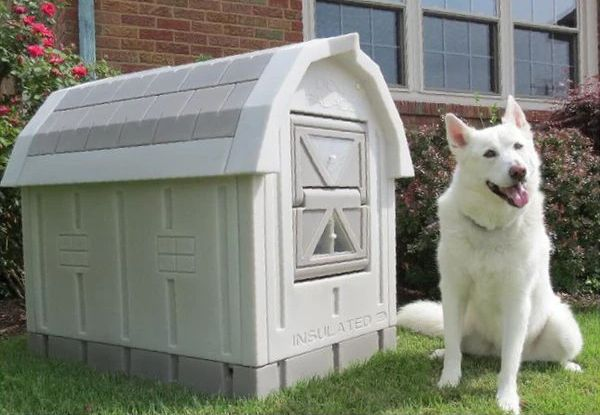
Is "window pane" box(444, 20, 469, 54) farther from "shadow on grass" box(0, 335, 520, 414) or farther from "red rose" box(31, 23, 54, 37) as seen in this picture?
"shadow on grass" box(0, 335, 520, 414)

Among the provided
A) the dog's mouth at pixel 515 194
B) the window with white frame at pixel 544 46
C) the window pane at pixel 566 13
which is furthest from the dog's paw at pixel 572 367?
the window pane at pixel 566 13

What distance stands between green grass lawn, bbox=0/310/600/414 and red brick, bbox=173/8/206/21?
12.2 ft

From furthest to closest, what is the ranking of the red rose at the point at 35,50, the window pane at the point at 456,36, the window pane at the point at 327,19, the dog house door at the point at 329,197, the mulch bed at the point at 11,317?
the window pane at the point at 456,36 < the window pane at the point at 327,19 < the mulch bed at the point at 11,317 < the red rose at the point at 35,50 < the dog house door at the point at 329,197

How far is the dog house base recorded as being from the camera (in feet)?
10.5

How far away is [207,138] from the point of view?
316cm

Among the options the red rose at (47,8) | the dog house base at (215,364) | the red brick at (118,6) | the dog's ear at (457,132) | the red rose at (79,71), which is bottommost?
the dog house base at (215,364)

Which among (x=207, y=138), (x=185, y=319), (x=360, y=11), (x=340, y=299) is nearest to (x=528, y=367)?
(x=340, y=299)

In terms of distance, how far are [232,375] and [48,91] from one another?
3.14 metres

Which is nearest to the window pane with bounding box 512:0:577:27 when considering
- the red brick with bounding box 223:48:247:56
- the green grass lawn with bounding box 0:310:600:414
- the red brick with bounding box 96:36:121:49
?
the red brick with bounding box 223:48:247:56

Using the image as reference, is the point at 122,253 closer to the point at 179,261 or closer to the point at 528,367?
the point at 179,261

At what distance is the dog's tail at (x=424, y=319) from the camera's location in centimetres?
443

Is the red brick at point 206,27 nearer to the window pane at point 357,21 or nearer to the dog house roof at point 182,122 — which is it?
the window pane at point 357,21

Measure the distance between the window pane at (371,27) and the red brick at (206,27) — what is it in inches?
51.3

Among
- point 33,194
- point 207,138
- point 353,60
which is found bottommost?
point 33,194
